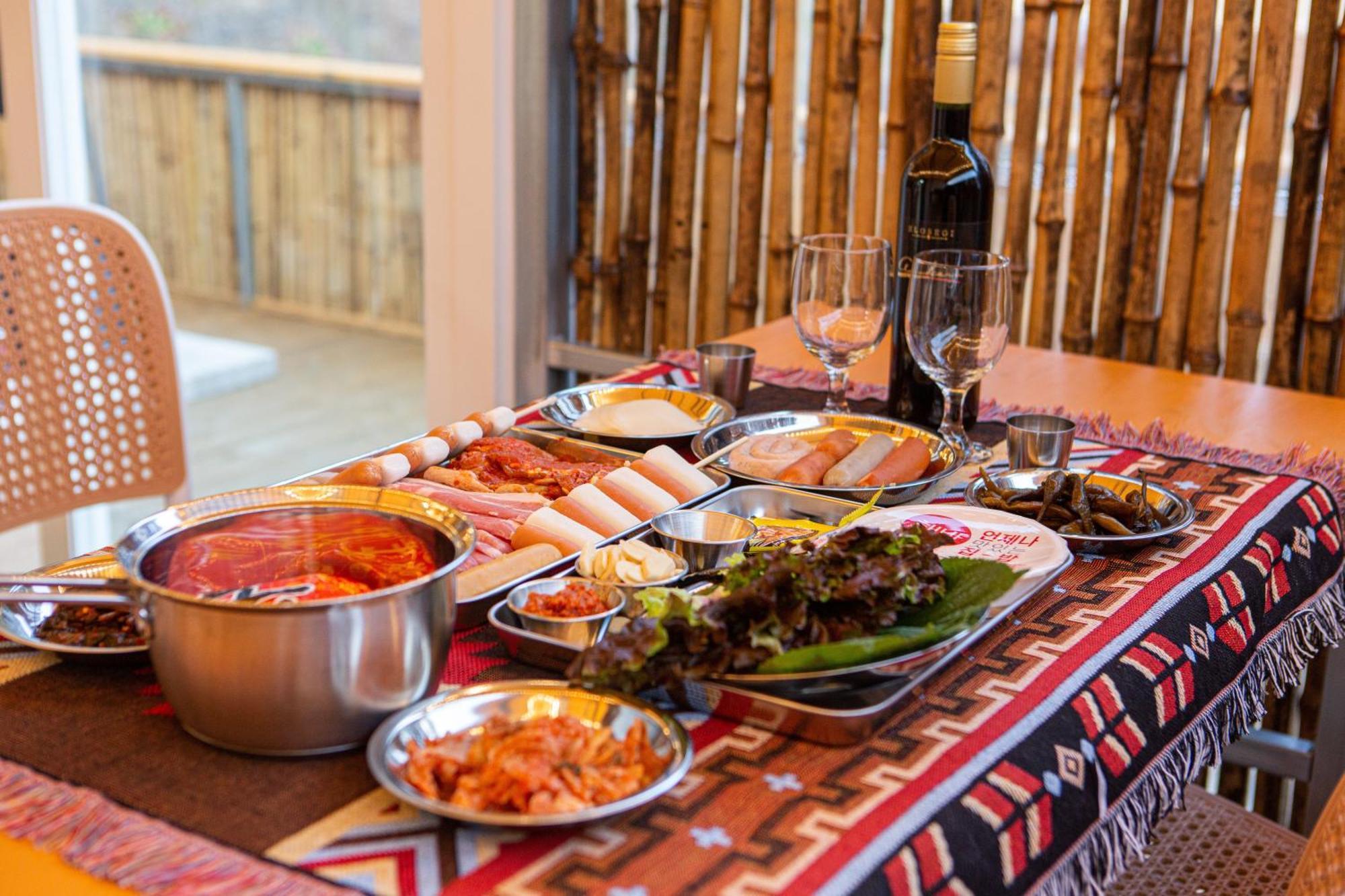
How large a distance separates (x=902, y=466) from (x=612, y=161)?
4.85 ft

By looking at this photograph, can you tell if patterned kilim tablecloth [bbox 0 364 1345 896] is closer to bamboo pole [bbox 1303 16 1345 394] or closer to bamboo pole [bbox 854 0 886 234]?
bamboo pole [bbox 1303 16 1345 394]

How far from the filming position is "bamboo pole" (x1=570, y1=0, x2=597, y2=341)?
2.54 metres

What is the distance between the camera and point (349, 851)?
70 centimetres

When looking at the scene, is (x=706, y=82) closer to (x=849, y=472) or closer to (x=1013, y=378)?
(x=1013, y=378)

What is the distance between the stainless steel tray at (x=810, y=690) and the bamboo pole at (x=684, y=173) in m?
1.67

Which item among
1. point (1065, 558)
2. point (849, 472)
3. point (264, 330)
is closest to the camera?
point (1065, 558)

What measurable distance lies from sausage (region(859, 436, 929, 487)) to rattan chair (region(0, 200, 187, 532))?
1.00 m

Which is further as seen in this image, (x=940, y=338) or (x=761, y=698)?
(x=940, y=338)

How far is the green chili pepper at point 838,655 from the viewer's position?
831 mm

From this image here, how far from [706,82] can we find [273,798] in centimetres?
199

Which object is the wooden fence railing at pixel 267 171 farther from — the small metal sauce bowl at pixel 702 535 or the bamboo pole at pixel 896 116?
the small metal sauce bowl at pixel 702 535

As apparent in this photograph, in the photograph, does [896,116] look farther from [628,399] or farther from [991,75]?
[628,399]

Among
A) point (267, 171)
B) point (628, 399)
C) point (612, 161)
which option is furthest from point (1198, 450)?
point (267, 171)

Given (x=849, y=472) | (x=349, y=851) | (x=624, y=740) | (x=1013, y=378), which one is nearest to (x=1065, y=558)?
(x=849, y=472)
